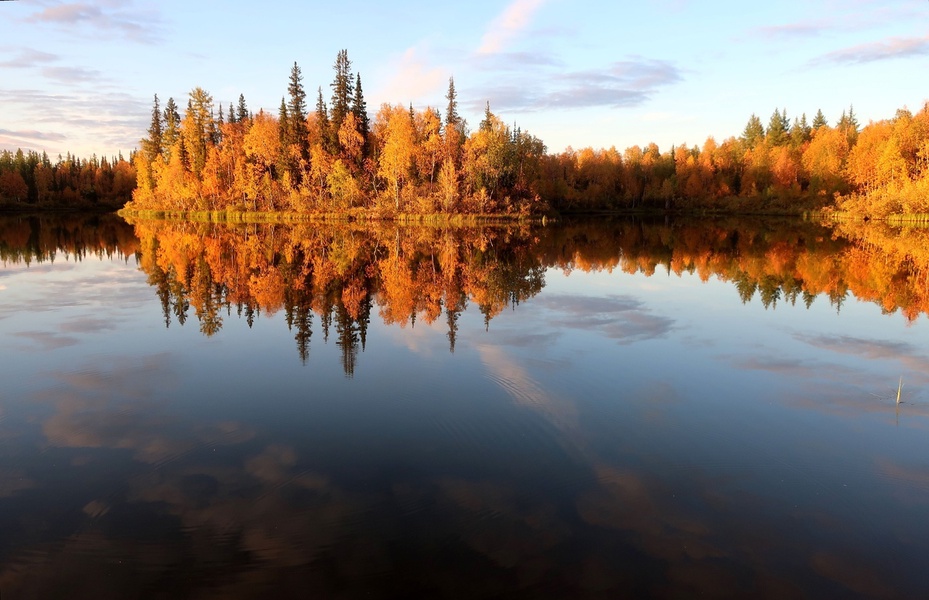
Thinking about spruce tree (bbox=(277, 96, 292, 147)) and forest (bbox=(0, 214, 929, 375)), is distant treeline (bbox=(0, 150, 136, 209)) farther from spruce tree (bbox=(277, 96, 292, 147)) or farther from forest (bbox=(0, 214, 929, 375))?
forest (bbox=(0, 214, 929, 375))

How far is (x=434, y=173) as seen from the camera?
67188mm

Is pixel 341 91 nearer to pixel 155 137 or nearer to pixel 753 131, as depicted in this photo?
pixel 155 137

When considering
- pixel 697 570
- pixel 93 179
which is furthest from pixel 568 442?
pixel 93 179

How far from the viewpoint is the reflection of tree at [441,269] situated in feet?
57.4

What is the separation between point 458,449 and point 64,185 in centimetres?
14578

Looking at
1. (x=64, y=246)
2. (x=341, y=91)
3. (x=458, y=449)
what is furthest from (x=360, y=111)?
(x=458, y=449)

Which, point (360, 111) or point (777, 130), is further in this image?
point (777, 130)

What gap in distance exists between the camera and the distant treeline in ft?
362

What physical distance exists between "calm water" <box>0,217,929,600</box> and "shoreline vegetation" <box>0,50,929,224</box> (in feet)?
152

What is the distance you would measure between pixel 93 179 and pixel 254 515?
150 meters

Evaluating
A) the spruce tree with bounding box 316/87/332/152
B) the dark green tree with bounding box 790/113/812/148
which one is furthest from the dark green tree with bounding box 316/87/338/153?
the dark green tree with bounding box 790/113/812/148

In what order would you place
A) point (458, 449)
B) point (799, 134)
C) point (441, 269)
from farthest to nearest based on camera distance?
1. point (799, 134)
2. point (441, 269)
3. point (458, 449)

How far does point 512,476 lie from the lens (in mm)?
7141

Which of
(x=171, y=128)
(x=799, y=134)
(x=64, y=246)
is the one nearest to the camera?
(x=64, y=246)
